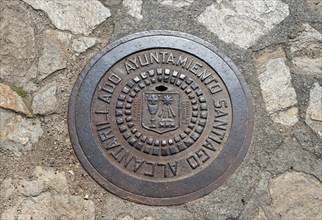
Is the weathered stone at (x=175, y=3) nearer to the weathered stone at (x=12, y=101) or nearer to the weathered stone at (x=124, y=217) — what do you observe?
the weathered stone at (x=12, y=101)

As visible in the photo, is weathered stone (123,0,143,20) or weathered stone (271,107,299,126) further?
weathered stone (123,0,143,20)

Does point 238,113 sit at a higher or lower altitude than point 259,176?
higher

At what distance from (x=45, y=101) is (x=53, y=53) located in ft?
0.95

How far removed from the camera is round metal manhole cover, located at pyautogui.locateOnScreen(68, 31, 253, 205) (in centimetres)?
219

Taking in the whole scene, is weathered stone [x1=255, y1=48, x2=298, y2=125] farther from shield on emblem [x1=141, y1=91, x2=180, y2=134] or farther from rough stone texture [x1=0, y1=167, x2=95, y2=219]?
rough stone texture [x1=0, y1=167, x2=95, y2=219]

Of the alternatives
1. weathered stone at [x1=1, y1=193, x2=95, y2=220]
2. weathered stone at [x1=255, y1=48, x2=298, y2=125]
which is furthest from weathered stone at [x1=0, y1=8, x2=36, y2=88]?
weathered stone at [x1=255, y1=48, x2=298, y2=125]

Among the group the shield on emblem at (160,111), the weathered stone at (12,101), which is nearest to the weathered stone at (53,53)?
the weathered stone at (12,101)

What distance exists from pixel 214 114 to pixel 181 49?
42cm

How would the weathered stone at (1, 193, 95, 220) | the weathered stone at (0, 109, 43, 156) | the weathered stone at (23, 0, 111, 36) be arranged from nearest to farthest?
the weathered stone at (1, 193, 95, 220) → the weathered stone at (0, 109, 43, 156) → the weathered stone at (23, 0, 111, 36)

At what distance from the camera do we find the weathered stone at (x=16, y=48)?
236 centimetres

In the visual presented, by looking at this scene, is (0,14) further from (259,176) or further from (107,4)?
(259,176)

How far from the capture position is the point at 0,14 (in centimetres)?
245

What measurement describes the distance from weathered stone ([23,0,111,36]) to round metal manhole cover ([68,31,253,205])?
20 cm

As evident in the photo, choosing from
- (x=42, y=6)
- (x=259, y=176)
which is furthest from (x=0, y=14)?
(x=259, y=176)
